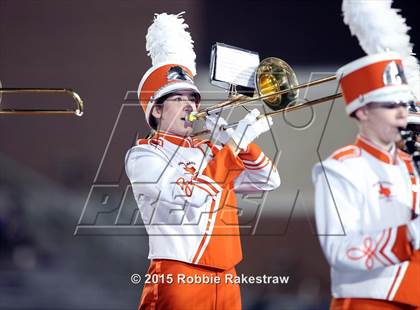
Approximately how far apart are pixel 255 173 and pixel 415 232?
4.22ft

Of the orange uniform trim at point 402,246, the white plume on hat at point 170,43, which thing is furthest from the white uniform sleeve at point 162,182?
the orange uniform trim at point 402,246

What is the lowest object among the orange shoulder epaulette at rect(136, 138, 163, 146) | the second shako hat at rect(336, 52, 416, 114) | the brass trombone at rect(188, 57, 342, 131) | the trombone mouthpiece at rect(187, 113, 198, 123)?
the second shako hat at rect(336, 52, 416, 114)

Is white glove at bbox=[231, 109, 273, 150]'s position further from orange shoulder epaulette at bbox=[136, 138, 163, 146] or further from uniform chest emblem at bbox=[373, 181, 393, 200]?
uniform chest emblem at bbox=[373, 181, 393, 200]

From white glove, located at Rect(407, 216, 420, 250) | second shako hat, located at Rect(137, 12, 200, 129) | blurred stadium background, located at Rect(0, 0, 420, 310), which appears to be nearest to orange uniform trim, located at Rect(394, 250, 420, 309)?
white glove, located at Rect(407, 216, 420, 250)

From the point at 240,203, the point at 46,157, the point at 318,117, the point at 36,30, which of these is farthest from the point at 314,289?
the point at 36,30

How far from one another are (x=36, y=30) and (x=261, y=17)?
133cm

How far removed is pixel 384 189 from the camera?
8.27ft

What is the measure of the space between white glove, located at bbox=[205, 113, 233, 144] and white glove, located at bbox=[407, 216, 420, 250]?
120 centimetres

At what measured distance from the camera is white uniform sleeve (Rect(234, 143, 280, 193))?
11.5ft

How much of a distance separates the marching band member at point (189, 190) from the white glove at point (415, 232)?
111cm

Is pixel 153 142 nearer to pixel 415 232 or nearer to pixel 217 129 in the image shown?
pixel 217 129

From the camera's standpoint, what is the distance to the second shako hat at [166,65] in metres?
3.64

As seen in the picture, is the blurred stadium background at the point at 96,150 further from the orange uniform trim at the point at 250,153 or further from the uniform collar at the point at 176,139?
the orange uniform trim at the point at 250,153

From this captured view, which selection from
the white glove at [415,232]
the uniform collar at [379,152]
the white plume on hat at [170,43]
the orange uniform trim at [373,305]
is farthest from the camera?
the white plume on hat at [170,43]
